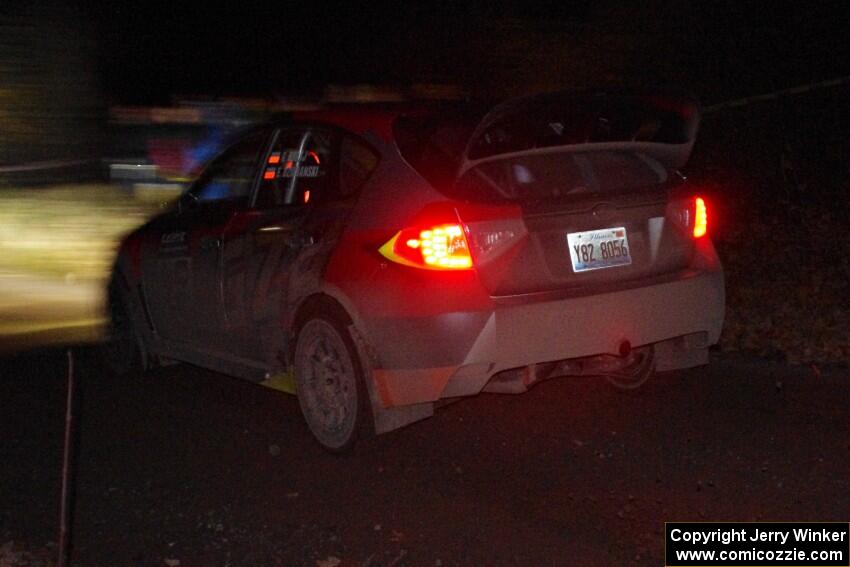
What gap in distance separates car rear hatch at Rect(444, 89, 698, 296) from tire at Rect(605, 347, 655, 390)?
783mm

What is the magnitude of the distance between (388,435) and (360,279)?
3.79 ft

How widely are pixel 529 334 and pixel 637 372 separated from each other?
58.4 inches

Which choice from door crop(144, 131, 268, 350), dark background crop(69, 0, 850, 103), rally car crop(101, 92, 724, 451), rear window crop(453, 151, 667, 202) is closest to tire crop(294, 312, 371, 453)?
rally car crop(101, 92, 724, 451)

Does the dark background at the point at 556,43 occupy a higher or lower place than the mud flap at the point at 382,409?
higher

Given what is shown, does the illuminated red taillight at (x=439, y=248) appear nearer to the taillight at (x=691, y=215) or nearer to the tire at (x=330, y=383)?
the tire at (x=330, y=383)

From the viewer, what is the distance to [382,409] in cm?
609

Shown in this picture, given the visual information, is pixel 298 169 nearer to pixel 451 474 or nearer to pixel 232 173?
pixel 232 173

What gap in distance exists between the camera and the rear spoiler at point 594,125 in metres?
5.95

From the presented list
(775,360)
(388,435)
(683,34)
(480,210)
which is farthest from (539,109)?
(683,34)

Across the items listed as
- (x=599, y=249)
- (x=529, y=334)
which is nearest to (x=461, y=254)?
(x=529, y=334)

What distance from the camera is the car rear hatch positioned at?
19.0 feet

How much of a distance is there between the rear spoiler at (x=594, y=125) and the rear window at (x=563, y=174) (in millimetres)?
76

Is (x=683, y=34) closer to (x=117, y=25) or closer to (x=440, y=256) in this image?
(x=440, y=256)

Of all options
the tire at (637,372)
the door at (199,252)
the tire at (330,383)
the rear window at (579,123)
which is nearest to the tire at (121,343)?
the door at (199,252)
